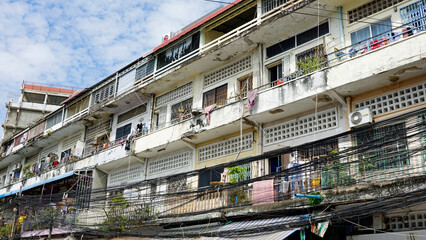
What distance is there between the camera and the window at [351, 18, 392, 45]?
11.9m

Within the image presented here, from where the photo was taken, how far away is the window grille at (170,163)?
1706cm

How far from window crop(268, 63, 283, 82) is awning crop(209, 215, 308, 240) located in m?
5.51

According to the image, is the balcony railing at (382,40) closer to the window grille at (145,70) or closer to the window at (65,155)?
the window grille at (145,70)

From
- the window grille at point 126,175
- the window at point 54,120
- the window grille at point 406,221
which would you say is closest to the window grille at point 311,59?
the window grille at point 406,221

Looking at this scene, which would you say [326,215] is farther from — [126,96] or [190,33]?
[126,96]

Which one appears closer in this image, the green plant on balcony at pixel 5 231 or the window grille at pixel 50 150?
the green plant on balcony at pixel 5 231

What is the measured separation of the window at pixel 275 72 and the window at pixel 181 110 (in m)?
4.01

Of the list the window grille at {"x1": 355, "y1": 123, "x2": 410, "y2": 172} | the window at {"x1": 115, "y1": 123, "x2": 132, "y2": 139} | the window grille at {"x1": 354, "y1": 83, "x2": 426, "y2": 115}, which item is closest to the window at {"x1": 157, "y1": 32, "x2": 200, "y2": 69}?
the window at {"x1": 115, "y1": 123, "x2": 132, "y2": 139}

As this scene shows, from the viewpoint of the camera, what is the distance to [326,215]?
31.7 feet

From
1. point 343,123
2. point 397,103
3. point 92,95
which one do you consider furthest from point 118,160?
point 397,103

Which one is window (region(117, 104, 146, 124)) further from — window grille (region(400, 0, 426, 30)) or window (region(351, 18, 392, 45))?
window grille (region(400, 0, 426, 30))

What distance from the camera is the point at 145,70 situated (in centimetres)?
1983

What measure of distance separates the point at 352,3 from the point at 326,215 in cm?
688

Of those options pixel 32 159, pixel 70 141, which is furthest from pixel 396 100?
pixel 32 159
